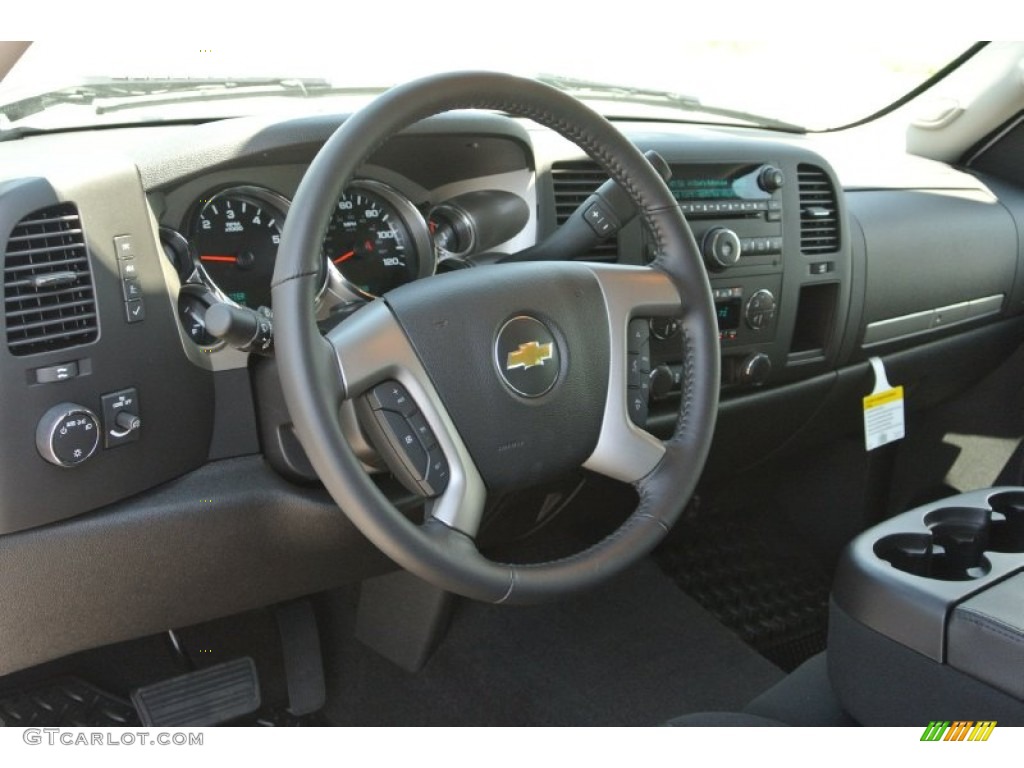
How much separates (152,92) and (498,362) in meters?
0.80

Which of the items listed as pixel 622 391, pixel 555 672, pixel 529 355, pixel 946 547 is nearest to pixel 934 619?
pixel 946 547

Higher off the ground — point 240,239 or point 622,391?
point 240,239

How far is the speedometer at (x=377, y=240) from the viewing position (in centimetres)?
161

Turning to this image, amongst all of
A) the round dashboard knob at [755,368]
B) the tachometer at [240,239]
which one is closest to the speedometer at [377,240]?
the tachometer at [240,239]

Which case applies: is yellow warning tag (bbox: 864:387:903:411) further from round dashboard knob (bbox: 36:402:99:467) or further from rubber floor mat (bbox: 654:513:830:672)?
round dashboard knob (bbox: 36:402:99:467)

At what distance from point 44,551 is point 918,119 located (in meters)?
2.43

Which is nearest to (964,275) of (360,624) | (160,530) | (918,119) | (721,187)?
(918,119)

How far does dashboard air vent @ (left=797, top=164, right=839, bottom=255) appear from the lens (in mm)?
2176

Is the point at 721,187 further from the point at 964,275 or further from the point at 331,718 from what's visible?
the point at 331,718

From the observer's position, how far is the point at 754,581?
253cm

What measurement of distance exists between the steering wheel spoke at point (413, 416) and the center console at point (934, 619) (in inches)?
21.3

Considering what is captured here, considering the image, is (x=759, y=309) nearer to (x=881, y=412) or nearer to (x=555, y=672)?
(x=881, y=412)

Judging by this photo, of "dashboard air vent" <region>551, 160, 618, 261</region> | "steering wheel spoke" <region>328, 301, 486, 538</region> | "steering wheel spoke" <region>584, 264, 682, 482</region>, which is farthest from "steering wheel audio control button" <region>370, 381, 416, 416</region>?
"dashboard air vent" <region>551, 160, 618, 261</region>

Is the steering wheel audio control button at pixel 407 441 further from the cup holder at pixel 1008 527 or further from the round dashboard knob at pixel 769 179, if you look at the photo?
the round dashboard knob at pixel 769 179
